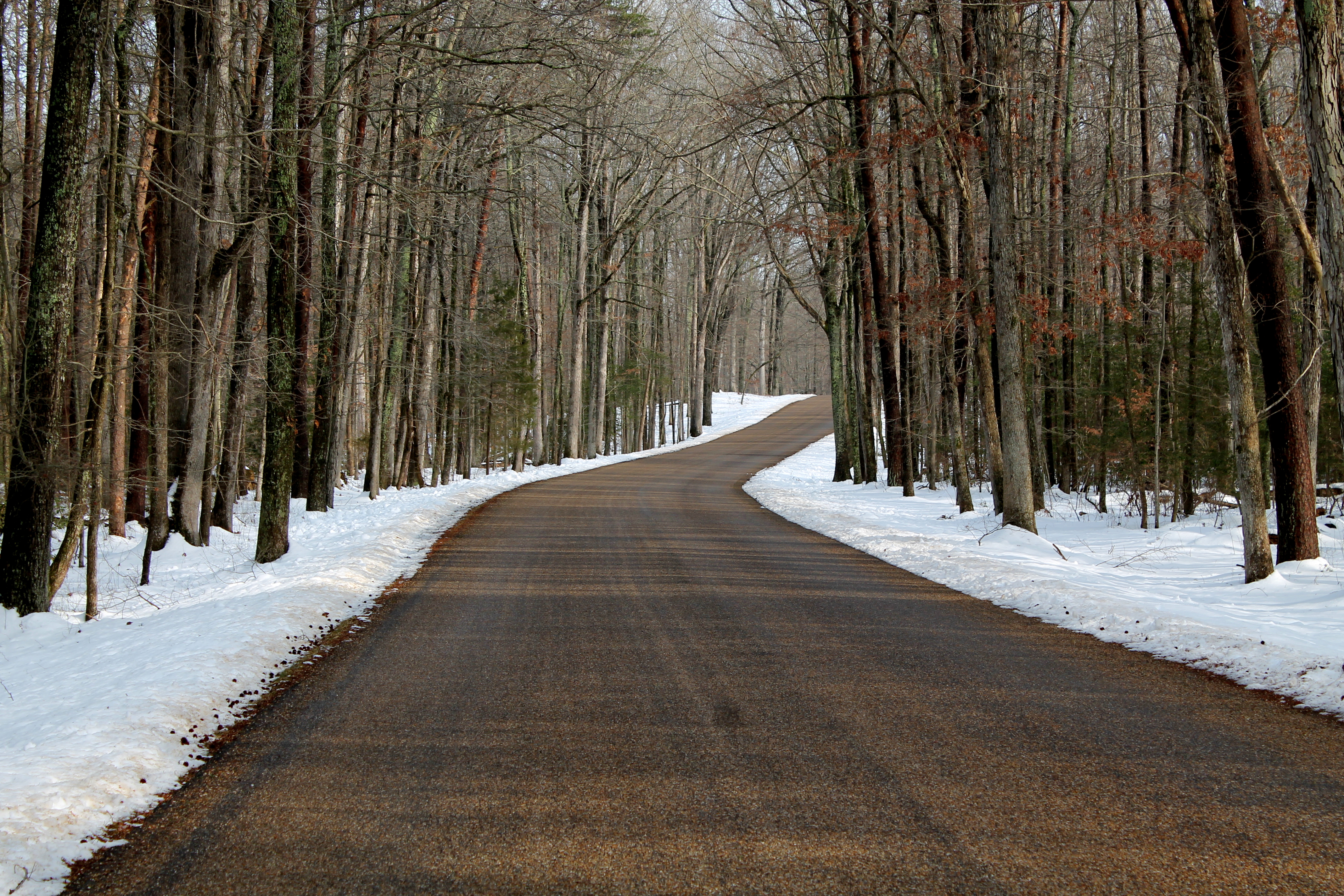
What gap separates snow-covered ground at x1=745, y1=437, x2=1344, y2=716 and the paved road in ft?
1.64

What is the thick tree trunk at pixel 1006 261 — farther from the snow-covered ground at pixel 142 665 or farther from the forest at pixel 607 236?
the snow-covered ground at pixel 142 665

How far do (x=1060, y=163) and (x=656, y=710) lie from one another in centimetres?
1988

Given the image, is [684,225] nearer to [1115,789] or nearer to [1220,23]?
[1220,23]

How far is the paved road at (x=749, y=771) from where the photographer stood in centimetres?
336

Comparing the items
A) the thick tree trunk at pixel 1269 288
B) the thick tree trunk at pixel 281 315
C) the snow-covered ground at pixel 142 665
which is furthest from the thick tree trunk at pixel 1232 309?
the thick tree trunk at pixel 281 315

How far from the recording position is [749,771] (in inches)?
170

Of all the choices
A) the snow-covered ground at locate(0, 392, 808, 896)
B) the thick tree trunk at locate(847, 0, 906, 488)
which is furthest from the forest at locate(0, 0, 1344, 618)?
the snow-covered ground at locate(0, 392, 808, 896)

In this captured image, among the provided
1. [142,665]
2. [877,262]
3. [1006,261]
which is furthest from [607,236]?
[142,665]

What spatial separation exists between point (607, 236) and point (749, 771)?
29.1 m

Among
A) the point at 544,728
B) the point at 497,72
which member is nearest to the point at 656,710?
the point at 544,728

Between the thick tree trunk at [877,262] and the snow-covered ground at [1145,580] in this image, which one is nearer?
the snow-covered ground at [1145,580]

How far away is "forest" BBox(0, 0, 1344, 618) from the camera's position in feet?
31.9


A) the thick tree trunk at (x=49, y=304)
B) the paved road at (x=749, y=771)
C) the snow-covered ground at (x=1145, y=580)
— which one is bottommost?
the paved road at (x=749, y=771)

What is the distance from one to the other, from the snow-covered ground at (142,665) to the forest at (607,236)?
777 mm
